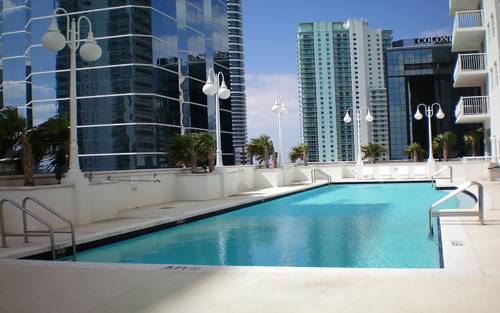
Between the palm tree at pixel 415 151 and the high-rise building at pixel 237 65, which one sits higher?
the high-rise building at pixel 237 65

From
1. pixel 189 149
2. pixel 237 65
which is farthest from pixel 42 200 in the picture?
pixel 237 65

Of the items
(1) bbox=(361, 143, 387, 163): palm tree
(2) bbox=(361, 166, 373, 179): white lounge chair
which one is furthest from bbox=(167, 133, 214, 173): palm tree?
(1) bbox=(361, 143, 387, 163): palm tree

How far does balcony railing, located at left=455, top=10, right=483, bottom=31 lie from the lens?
25.5 meters

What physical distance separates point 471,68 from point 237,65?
53.0 m

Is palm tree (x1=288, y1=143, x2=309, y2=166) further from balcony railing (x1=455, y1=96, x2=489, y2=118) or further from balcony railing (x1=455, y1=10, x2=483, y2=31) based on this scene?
balcony railing (x1=455, y1=10, x2=483, y2=31)

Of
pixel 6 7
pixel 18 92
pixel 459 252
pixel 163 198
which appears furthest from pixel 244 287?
pixel 6 7

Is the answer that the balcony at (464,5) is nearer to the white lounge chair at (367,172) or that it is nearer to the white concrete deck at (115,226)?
the white lounge chair at (367,172)

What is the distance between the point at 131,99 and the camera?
3544 cm

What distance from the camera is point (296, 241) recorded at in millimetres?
8891

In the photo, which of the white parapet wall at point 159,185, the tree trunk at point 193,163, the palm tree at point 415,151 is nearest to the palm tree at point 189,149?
the tree trunk at point 193,163

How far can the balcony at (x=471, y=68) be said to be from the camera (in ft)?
84.3

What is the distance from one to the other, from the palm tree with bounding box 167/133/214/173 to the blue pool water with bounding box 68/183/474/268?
3.79 metres

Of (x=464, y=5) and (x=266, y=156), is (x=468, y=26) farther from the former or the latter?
(x=266, y=156)

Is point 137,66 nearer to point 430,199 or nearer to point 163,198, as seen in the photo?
point 163,198
